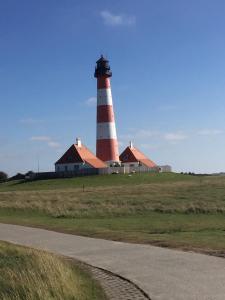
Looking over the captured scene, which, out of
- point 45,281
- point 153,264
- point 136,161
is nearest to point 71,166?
point 136,161

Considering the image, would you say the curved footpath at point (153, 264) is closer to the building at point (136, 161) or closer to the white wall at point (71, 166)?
the white wall at point (71, 166)

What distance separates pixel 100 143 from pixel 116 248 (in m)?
59.2

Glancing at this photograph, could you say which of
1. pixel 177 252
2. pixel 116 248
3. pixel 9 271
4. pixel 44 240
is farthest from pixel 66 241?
pixel 9 271

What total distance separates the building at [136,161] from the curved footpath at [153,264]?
220 ft

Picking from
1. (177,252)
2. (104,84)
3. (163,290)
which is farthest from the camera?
(104,84)

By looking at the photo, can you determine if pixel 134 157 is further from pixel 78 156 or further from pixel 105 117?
pixel 105 117

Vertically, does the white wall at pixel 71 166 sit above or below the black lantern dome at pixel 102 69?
below

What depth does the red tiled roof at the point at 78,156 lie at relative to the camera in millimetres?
78062

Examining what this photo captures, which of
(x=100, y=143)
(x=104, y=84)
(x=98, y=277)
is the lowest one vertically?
(x=98, y=277)

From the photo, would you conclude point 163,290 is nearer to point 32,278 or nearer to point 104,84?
point 32,278

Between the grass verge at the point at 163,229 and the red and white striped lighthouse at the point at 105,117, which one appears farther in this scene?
the red and white striped lighthouse at the point at 105,117

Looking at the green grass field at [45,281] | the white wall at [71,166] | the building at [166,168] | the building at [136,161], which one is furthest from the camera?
the building at [166,168]

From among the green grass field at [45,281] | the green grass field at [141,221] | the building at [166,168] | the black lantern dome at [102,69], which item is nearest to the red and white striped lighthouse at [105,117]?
the black lantern dome at [102,69]

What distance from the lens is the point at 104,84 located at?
71.9 meters
